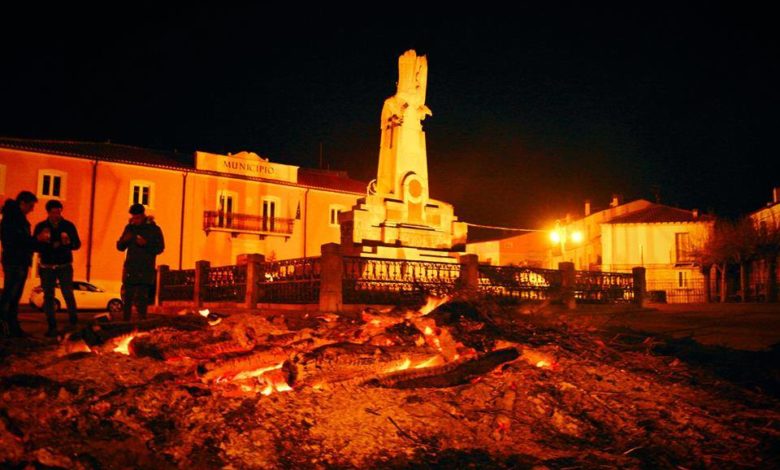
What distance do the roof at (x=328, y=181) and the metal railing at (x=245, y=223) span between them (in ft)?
10.9

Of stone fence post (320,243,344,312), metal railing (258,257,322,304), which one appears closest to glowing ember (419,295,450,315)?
stone fence post (320,243,344,312)

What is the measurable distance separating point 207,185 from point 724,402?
30605 mm

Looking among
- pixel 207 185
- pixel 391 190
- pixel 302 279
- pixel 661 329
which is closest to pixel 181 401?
pixel 302 279

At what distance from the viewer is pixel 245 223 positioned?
3441cm

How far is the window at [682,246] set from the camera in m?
40.6

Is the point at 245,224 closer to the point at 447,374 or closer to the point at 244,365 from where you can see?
the point at 447,374

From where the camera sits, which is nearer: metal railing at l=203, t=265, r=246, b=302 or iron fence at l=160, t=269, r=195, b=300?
metal railing at l=203, t=265, r=246, b=302

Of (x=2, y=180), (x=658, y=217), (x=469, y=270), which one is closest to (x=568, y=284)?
(x=469, y=270)

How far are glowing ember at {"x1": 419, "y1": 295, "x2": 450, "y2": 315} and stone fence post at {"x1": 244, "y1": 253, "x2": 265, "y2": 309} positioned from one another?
6.09m

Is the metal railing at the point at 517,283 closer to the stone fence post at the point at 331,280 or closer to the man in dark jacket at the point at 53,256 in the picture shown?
the stone fence post at the point at 331,280

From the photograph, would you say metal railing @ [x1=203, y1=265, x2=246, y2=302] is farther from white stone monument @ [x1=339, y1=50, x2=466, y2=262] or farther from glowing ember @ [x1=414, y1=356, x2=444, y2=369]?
glowing ember @ [x1=414, y1=356, x2=444, y2=369]

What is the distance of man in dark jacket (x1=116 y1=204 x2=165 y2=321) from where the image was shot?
886 cm

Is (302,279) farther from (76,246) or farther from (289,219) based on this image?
(289,219)

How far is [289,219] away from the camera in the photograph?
1407 inches
